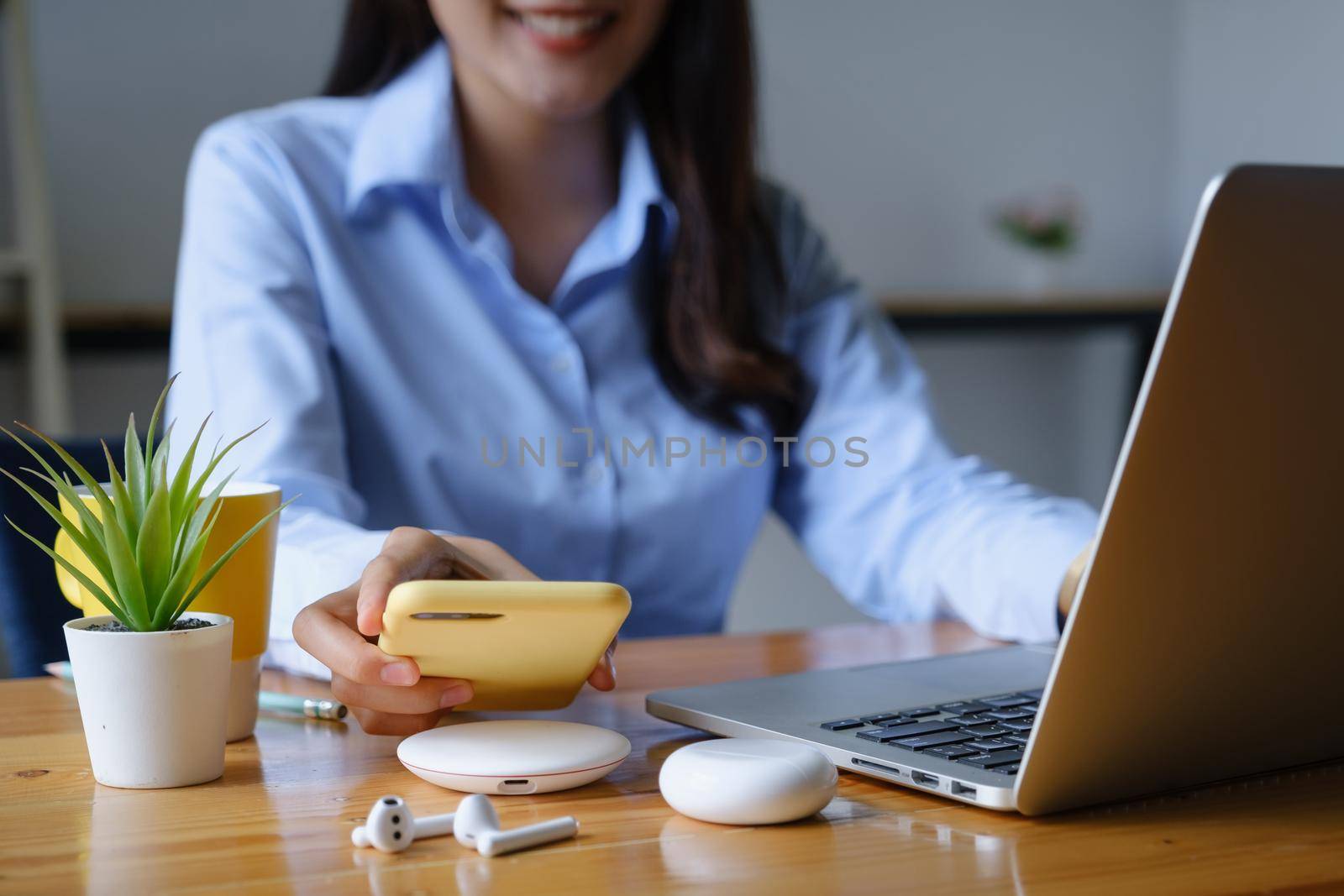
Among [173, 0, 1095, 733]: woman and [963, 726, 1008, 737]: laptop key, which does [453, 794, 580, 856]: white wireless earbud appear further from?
[173, 0, 1095, 733]: woman

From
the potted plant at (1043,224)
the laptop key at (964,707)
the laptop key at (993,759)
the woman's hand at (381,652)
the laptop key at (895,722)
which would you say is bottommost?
the laptop key at (964,707)

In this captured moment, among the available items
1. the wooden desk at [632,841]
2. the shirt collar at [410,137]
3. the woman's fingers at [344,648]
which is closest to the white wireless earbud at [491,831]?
the wooden desk at [632,841]

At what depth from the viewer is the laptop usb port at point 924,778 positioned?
557 millimetres

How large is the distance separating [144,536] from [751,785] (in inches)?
11.5

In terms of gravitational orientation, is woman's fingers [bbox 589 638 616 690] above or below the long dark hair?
below

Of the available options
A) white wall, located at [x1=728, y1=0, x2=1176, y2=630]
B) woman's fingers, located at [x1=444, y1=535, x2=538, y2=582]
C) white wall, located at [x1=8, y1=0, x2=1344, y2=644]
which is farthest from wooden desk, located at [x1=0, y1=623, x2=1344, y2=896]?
white wall, located at [x1=728, y1=0, x2=1176, y2=630]

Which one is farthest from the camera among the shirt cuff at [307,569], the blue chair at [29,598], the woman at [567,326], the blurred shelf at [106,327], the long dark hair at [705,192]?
the blurred shelf at [106,327]

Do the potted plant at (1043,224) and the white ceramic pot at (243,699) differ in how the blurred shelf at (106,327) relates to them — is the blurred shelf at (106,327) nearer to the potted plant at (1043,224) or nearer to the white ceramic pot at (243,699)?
the white ceramic pot at (243,699)

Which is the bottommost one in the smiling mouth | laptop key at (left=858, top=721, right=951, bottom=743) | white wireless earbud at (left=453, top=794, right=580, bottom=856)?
laptop key at (left=858, top=721, right=951, bottom=743)

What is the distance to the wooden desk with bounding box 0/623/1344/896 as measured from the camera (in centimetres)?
47

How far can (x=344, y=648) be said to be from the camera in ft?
2.05

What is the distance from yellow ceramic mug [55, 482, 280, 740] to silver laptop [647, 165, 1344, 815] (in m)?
0.28

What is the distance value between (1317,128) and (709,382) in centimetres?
228

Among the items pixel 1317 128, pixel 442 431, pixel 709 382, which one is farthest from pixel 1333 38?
pixel 442 431
